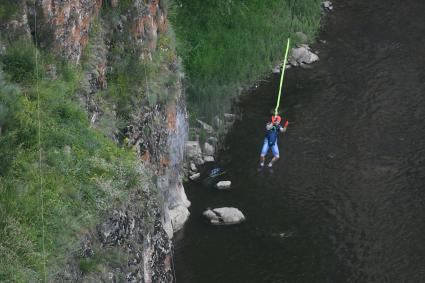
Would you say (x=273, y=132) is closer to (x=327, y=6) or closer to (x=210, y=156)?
(x=210, y=156)

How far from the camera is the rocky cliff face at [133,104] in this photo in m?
22.8

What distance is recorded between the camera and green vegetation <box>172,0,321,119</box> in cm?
4397

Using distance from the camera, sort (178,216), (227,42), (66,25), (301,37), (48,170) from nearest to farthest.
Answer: (48,170) → (66,25) → (178,216) → (227,42) → (301,37)

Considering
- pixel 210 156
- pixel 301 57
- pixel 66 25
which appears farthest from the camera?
pixel 301 57

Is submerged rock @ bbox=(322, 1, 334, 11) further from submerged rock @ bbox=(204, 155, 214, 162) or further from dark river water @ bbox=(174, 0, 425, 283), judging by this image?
submerged rock @ bbox=(204, 155, 214, 162)

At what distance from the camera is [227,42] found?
154 feet

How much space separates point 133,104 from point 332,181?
37.1 feet

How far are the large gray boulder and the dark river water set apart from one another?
0.55 m

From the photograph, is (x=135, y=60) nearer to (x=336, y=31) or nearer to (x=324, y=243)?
(x=324, y=243)

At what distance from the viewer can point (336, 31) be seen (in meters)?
51.3

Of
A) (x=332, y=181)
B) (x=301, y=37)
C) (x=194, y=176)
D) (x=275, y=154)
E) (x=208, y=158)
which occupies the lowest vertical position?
(x=194, y=176)

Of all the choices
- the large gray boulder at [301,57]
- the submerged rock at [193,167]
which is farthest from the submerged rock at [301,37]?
the submerged rock at [193,167]

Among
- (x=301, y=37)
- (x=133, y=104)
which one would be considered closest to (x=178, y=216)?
(x=133, y=104)

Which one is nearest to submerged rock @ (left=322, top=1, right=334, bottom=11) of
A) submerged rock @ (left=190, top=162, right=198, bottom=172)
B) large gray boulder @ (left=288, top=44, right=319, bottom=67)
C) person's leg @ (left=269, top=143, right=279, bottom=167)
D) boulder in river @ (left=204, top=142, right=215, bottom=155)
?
large gray boulder @ (left=288, top=44, right=319, bottom=67)
